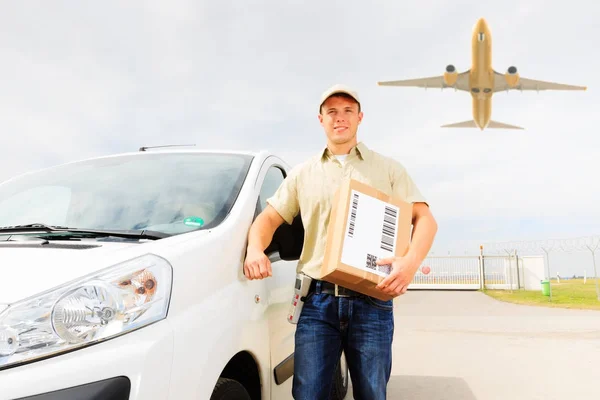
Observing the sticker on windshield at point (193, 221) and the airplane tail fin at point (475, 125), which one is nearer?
the sticker on windshield at point (193, 221)

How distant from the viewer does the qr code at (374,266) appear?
229cm

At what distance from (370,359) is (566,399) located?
11.8 feet

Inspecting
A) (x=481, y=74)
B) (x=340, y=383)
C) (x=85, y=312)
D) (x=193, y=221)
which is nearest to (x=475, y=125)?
(x=481, y=74)

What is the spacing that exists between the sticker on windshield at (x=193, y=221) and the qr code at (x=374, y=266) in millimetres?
778

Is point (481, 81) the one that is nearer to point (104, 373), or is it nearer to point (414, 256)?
point (414, 256)

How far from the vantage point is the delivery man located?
2420mm

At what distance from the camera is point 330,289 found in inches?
97.1

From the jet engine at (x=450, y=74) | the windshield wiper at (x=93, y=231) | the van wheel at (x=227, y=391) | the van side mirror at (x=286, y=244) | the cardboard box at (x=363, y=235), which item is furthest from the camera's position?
the jet engine at (x=450, y=74)

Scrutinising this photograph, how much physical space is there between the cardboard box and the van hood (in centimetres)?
82

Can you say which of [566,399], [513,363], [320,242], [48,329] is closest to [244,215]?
[320,242]

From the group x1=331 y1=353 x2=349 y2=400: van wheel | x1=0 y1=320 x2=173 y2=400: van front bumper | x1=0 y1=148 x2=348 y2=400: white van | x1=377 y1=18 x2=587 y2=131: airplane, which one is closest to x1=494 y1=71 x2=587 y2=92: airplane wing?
x1=377 y1=18 x2=587 y2=131: airplane

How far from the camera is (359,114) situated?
2701mm

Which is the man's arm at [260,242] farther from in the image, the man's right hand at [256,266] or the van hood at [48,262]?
the van hood at [48,262]

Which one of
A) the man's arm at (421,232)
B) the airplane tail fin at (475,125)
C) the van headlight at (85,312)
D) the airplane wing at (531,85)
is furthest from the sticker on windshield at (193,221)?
the airplane tail fin at (475,125)
